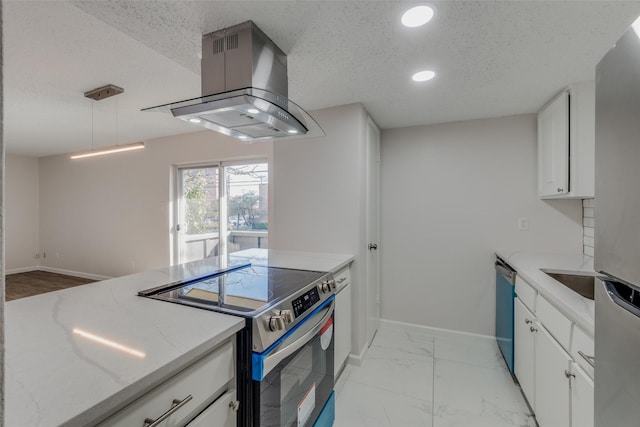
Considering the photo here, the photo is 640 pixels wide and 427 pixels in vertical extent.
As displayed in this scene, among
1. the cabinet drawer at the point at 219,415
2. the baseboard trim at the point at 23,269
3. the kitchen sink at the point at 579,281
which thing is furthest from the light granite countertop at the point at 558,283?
the baseboard trim at the point at 23,269

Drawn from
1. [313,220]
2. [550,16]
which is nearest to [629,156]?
[550,16]

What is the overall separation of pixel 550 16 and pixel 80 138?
5.58 m

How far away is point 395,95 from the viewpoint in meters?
2.27

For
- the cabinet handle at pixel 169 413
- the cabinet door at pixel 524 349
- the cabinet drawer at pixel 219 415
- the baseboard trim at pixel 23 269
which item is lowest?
the baseboard trim at pixel 23 269

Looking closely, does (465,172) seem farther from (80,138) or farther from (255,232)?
(80,138)

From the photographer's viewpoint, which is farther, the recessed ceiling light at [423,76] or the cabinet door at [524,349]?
the recessed ceiling light at [423,76]

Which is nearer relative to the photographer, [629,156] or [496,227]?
[629,156]

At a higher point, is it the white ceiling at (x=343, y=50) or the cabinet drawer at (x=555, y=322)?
the white ceiling at (x=343, y=50)

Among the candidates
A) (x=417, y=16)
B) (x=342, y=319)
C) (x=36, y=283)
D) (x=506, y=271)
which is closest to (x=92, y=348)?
(x=342, y=319)

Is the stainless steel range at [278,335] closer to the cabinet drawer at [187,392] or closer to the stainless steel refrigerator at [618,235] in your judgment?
the cabinet drawer at [187,392]

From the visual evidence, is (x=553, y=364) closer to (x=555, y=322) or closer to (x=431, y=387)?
(x=555, y=322)

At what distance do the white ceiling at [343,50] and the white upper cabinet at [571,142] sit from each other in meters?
0.15

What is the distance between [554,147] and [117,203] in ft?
19.5

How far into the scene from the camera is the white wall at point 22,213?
5582 mm
